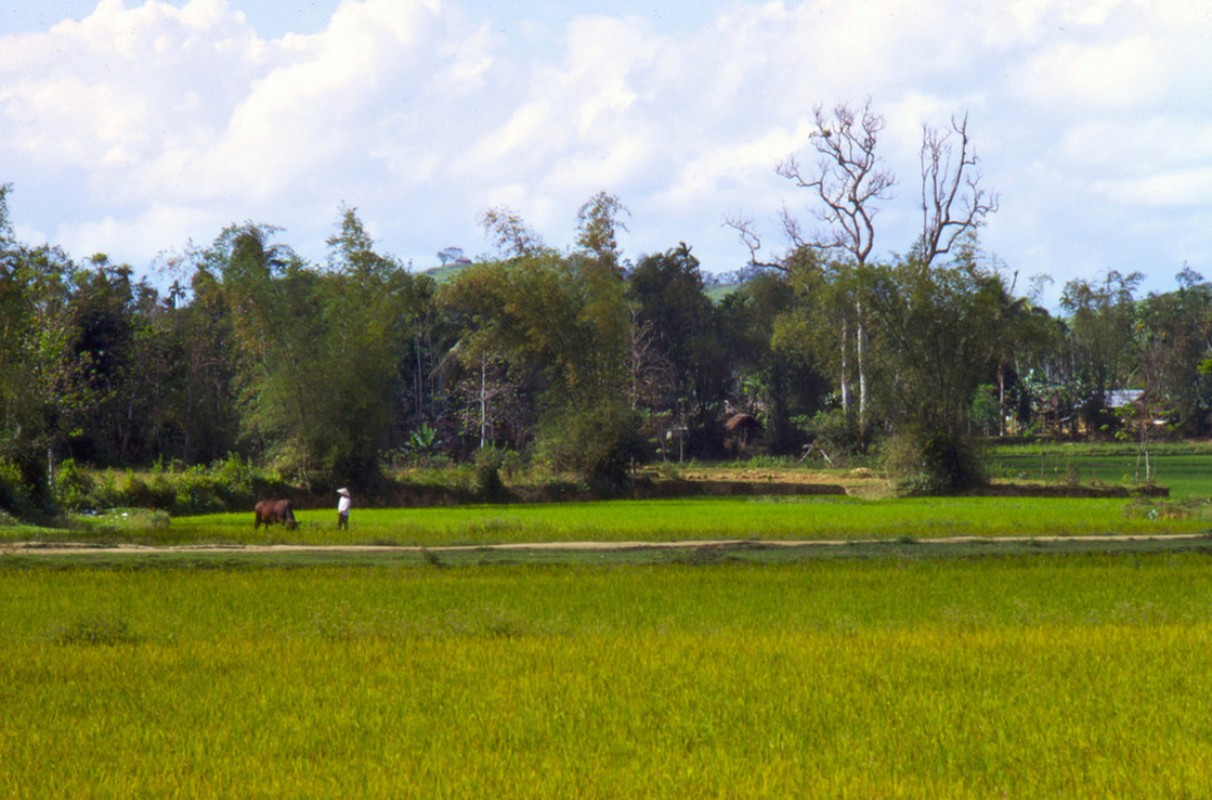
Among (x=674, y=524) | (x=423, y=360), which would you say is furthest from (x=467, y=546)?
(x=423, y=360)

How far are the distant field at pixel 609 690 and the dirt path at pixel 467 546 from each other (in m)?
4.74

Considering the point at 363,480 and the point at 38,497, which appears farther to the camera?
the point at 363,480

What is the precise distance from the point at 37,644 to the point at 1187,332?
248 ft

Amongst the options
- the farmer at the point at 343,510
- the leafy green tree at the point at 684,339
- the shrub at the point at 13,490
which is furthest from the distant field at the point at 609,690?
the leafy green tree at the point at 684,339

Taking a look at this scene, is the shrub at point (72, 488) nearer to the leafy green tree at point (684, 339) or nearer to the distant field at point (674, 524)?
the distant field at point (674, 524)

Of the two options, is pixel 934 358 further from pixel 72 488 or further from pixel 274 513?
pixel 72 488

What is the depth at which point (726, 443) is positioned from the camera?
65.9 metres

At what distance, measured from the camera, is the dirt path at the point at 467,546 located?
2041cm

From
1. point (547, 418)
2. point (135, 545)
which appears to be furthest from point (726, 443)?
point (135, 545)

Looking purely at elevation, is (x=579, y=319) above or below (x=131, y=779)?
above

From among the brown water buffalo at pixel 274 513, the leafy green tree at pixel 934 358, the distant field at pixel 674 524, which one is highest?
the leafy green tree at pixel 934 358

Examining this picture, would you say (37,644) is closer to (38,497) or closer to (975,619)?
(975,619)

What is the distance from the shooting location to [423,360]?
59844 mm

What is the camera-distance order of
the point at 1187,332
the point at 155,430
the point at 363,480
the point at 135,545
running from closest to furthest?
the point at 135,545 < the point at 363,480 < the point at 155,430 < the point at 1187,332
